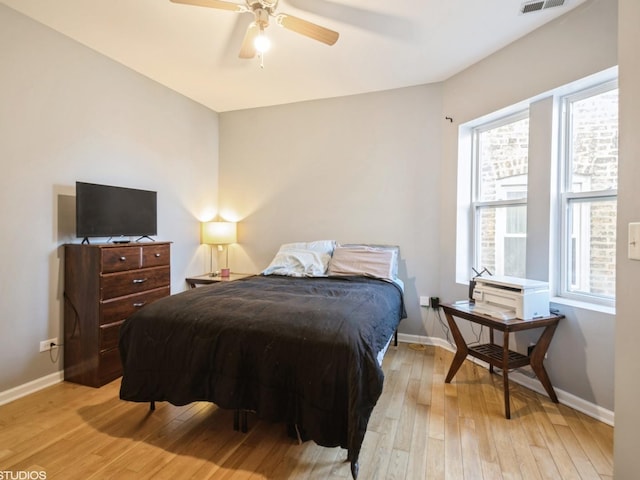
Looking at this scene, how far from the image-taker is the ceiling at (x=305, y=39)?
220 cm

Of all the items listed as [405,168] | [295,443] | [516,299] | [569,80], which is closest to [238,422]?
[295,443]

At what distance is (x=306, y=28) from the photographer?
2.00m

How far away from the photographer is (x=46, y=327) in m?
2.46

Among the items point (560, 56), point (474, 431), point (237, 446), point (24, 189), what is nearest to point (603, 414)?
point (474, 431)

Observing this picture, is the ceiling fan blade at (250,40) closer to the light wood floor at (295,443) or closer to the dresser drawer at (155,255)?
the dresser drawer at (155,255)

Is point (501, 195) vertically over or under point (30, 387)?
over

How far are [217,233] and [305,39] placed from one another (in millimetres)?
2341

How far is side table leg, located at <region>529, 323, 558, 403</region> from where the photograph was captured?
2.16 meters

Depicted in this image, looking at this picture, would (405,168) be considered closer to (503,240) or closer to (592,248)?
(503,240)

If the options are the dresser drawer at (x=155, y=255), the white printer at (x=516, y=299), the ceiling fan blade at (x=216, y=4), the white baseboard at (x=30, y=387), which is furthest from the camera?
the dresser drawer at (x=155, y=255)

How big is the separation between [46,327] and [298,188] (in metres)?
2.67

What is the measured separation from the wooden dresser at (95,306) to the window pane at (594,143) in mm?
3470

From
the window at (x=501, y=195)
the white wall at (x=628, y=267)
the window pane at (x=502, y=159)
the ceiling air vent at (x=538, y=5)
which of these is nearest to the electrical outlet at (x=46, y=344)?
the white wall at (x=628, y=267)

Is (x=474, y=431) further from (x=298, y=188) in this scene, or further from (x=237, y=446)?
(x=298, y=188)
